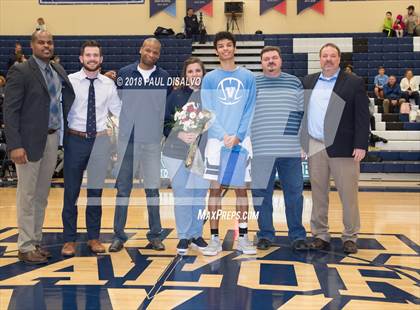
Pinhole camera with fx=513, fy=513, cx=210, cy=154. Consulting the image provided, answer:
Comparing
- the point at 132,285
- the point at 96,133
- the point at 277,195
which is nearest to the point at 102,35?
the point at 277,195

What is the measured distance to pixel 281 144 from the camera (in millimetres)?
4352

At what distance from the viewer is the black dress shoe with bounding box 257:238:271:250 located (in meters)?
4.45

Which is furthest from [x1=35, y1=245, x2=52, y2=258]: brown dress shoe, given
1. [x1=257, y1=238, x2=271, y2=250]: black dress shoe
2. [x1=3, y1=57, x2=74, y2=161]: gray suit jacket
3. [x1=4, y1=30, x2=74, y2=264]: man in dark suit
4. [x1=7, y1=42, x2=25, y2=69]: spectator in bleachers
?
[x1=7, y1=42, x2=25, y2=69]: spectator in bleachers

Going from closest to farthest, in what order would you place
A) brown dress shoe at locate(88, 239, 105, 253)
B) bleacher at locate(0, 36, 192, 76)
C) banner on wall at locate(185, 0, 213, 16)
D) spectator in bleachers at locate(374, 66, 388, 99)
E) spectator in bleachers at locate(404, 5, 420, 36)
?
brown dress shoe at locate(88, 239, 105, 253) → spectator in bleachers at locate(374, 66, 388, 99) → bleacher at locate(0, 36, 192, 76) → spectator in bleachers at locate(404, 5, 420, 36) → banner on wall at locate(185, 0, 213, 16)

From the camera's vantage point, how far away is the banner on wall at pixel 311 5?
635 inches

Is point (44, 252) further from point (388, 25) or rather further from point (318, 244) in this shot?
point (388, 25)

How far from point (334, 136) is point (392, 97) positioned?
365 inches

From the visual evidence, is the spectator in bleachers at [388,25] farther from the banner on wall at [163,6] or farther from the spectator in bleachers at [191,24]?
the banner on wall at [163,6]

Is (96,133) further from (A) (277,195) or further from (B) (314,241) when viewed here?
(A) (277,195)

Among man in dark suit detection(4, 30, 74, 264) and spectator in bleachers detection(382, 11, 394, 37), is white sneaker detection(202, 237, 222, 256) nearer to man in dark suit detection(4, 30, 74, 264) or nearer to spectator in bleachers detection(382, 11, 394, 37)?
man in dark suit detection(4, 30, 74, 264)

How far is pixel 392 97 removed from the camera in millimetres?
12867

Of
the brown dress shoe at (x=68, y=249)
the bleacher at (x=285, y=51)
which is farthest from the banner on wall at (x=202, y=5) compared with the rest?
the brown dress shoe at (x=68, y=249)

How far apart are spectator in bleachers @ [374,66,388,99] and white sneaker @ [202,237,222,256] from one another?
1012 cm

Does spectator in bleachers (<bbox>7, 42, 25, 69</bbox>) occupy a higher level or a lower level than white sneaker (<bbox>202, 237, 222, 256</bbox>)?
higher
